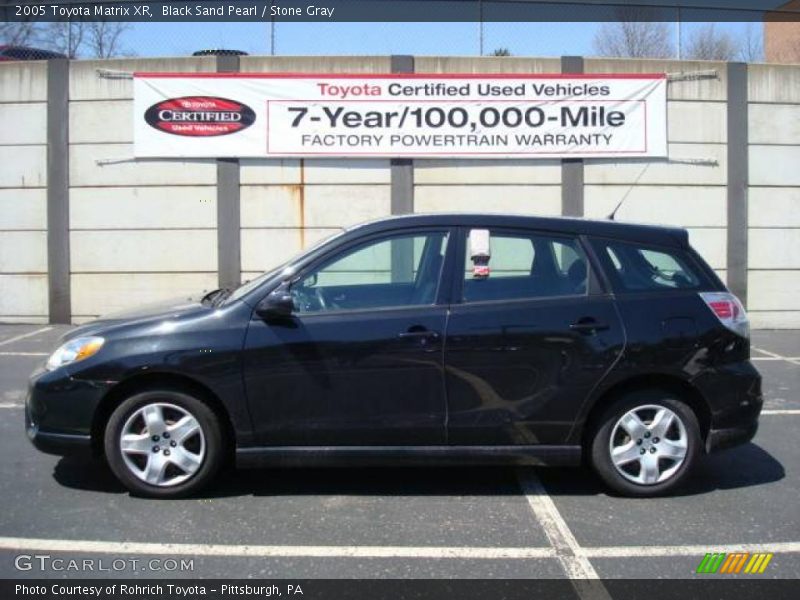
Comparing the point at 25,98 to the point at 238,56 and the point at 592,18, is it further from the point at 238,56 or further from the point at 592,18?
the point at 592,18

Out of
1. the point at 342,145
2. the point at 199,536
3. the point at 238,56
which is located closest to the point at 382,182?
the point at 342,145

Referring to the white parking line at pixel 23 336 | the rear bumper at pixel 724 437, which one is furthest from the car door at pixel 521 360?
the white parking line at pixel 23 336

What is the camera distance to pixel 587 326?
4488 mm

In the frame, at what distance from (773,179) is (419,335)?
368 inches

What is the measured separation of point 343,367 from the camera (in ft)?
14.4

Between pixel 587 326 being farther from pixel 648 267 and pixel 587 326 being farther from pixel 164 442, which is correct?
pixel 164 442

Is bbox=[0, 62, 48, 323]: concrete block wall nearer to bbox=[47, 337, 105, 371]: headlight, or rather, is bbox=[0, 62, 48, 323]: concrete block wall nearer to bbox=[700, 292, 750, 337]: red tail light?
bbox=[47, 337, 105, 371]: headlight

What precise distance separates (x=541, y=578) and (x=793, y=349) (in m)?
7.97

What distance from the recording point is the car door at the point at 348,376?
4.37m

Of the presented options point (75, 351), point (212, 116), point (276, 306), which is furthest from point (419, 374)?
point (212, 116)

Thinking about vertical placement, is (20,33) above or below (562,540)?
above

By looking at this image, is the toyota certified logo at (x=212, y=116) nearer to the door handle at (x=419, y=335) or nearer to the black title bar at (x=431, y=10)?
the black title bar at (x=431, y=10)
